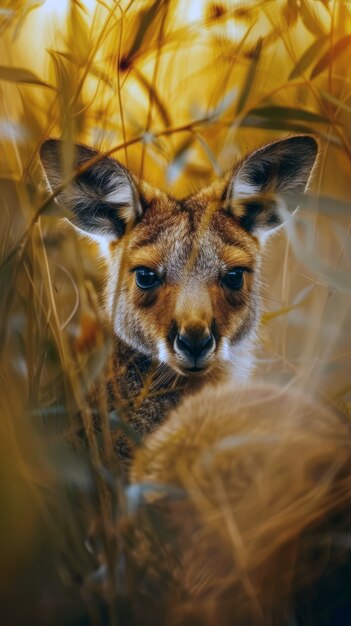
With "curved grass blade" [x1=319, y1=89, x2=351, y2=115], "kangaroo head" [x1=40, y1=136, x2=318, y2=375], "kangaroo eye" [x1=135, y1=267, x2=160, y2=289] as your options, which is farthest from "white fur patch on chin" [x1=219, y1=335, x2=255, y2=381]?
"curved grass blade" [x1=319, y1=89, x2=351, y2=115]

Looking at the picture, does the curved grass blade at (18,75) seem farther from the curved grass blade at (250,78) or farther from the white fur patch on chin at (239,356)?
the white fur patch on chin at (239,356)

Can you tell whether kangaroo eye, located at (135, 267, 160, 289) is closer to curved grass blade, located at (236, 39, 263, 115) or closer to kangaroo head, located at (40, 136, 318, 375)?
kangaroo head, located at (40, 136, 318, 375)

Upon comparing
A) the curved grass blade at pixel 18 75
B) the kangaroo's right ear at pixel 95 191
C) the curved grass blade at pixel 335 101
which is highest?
the curved grass blade at pixel 335 101

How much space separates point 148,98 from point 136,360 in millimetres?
378

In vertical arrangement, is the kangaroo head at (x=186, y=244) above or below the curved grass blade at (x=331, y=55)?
below

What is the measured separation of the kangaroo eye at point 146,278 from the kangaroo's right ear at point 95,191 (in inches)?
2.6

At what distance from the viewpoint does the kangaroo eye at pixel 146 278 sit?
1.03 metres

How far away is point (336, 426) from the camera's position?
0.87 meters

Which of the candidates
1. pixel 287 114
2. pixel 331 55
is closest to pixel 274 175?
pixel 287 114

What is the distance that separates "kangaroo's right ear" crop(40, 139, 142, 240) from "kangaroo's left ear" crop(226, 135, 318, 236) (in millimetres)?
147

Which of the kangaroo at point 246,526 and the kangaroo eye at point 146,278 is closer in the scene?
the kangaroo at point 246,526

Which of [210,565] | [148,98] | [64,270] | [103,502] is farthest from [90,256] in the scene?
[210,565]

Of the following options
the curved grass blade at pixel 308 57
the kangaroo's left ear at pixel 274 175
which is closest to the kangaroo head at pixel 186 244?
the kangaroo's left ear at pixel 274 175

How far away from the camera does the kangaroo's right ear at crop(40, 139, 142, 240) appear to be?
3.07 ft
